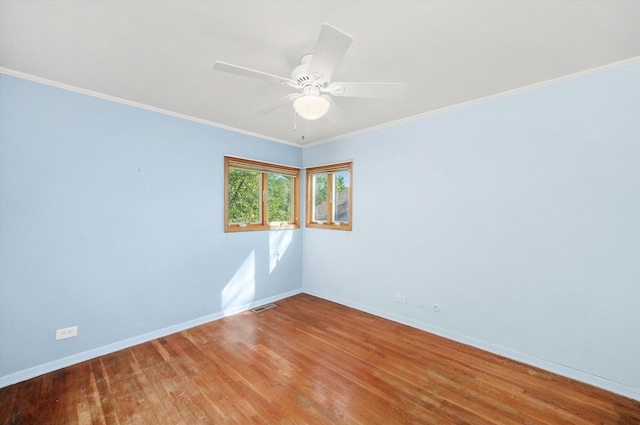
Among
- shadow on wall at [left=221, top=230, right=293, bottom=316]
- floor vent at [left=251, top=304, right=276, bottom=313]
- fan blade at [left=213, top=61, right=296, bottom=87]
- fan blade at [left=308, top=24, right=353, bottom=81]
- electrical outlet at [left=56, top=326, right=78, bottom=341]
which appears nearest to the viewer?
fan blade at [left=308, top=24, right=353, bottom=81]

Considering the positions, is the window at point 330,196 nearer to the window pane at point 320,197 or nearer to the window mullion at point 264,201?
the window pane at point 320,197

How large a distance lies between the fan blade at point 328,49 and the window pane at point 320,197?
2754 mm

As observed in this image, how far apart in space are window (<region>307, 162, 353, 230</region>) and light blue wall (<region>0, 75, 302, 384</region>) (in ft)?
4.43

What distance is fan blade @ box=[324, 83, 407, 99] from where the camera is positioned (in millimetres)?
1698

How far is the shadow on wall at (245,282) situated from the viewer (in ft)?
11.6

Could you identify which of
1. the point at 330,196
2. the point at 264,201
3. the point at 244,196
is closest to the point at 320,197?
the point at 330,196

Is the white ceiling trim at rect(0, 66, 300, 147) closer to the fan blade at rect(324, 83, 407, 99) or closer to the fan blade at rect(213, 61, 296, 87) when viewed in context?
the fan blade at rect(213, 61, 296, 87)

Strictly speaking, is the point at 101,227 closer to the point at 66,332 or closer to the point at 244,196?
the point at 66,332

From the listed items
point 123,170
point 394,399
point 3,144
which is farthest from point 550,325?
point 3,144

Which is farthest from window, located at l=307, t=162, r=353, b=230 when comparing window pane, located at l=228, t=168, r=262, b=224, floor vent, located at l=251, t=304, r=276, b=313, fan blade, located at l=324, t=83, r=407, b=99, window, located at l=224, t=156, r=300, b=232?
fan blade, located at l=324, t=83, r=407, b=99

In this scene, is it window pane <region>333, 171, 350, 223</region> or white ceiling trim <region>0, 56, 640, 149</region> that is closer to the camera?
white ceiling trim <region>0, 56, 640, 149</region>

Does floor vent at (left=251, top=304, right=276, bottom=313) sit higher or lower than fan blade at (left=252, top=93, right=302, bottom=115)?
lower

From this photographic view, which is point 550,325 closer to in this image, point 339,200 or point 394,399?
point 394,399

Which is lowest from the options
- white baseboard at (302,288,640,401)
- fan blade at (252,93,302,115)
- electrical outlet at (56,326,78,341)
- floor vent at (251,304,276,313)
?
floor vent at (251,304,276,313)
